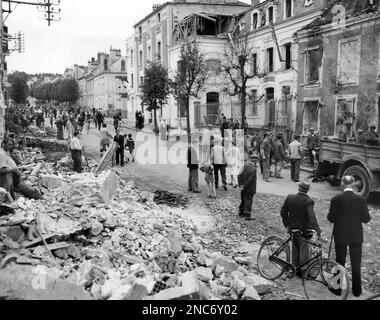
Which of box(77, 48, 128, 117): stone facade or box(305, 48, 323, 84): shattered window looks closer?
box(305, 48, 323, 84): shattered window

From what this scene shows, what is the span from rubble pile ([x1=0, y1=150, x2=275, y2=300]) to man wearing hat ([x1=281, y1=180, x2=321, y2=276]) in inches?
26.6

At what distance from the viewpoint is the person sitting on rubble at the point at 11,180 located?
8.95 metres

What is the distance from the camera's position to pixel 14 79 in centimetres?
6688

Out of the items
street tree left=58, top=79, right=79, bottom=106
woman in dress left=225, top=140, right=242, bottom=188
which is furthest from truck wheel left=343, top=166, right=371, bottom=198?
street tree left=58, top=79, right=79, bottom=106

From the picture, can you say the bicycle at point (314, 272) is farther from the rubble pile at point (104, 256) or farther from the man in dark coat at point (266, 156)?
the man in dark coat at point (266, 156)

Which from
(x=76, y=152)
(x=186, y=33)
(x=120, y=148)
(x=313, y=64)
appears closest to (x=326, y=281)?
(x=76, y=152)

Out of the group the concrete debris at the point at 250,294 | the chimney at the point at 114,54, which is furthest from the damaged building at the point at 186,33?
the concrete debris at the point at 250,294

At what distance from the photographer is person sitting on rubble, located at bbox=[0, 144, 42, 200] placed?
8.95 m

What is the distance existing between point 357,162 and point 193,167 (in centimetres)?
471

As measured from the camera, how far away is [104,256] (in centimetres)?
653

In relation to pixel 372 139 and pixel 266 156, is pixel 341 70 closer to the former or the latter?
pixel 372 139

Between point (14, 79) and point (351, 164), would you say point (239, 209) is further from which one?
point (14, 79)

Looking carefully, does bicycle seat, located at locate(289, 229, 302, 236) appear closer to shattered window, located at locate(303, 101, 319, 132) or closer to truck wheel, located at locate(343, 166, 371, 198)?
truck wheel, located at locate(343, 166, 371, 198)
